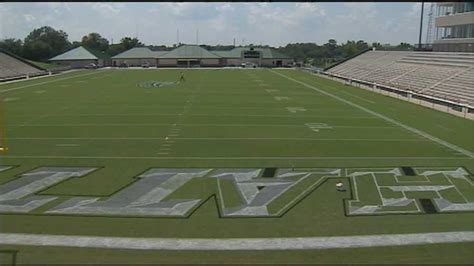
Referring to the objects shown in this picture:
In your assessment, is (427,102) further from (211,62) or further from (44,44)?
(44,44)

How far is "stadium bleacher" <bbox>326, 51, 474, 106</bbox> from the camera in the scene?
29.1 m

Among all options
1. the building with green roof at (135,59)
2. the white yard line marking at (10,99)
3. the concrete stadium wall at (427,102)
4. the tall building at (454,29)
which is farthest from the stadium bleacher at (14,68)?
the tall building at (454,29)

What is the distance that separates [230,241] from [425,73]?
33.6 meters

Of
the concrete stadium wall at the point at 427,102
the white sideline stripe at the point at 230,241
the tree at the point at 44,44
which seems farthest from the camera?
the tree at the point at 44,44

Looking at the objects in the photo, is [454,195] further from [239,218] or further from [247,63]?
[247,63]

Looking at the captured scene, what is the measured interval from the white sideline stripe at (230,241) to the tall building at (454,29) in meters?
35.3

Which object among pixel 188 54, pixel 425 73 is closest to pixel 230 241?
pixel 425 73

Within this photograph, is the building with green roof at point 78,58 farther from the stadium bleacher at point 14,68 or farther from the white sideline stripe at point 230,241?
the white sideline stripe at point 230,241

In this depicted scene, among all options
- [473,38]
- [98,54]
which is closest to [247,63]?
[98,54]

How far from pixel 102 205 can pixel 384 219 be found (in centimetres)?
597

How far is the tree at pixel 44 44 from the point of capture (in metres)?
87.0

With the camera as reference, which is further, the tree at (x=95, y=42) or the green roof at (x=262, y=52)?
the tree at (x=95, y=42)

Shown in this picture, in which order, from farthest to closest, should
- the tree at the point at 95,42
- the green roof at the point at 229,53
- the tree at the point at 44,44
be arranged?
the tree at the point at 95,42 < the green roof at the point at 229,53 < the tree at the point at 44,44

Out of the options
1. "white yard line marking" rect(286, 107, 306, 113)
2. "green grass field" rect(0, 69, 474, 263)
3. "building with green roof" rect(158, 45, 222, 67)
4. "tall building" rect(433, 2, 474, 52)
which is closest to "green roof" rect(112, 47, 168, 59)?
"building with green roof" rect(158, 45, 222, 67)
